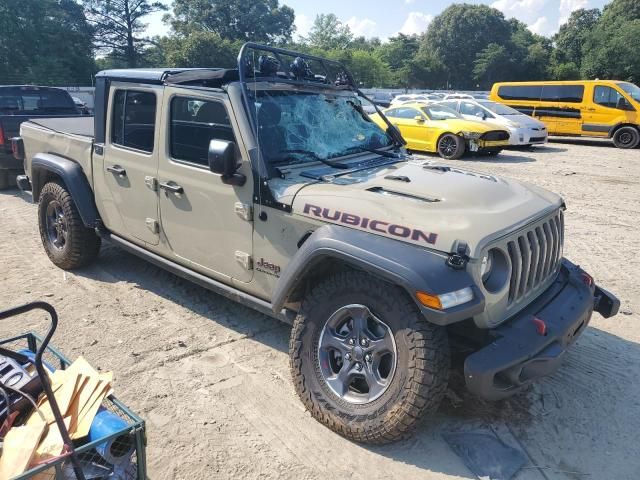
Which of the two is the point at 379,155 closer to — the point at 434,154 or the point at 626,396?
the point at 626,396

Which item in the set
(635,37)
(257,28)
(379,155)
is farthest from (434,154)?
(257,28)

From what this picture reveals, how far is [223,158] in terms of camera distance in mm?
3164

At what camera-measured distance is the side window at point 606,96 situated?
15.9 metres

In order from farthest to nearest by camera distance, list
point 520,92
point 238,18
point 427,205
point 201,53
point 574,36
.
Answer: point 238,18 < point 574,36 < point 201,53 < point 520,92 < point 427,205

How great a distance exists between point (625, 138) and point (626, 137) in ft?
0.14

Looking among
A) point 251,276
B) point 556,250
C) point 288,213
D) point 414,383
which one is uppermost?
point 288,213

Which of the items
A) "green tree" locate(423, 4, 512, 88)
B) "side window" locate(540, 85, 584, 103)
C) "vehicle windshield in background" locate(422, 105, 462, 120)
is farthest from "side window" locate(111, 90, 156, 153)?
"green tree" locate(423, 4, 512, 88)

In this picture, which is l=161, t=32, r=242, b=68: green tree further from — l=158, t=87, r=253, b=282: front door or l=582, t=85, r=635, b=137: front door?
l=158, t=87, r=253, b=282: front door

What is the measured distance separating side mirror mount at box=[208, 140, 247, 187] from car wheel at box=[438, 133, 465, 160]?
10.5 meters

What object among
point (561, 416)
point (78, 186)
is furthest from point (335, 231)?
point (78, 186)

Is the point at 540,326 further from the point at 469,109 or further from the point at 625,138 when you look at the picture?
the point at 625,138

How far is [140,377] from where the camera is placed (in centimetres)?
347

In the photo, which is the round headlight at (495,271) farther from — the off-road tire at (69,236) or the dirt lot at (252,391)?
the off-road tire at (69,236)

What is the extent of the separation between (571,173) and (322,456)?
411 inches
